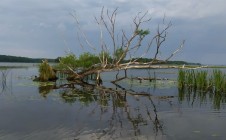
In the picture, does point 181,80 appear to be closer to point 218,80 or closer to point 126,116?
point 218,80

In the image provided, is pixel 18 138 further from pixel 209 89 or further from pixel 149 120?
pixel 209 89

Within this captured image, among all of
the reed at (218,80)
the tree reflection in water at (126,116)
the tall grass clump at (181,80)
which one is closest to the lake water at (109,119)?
the tree reflection in water at (126,116)

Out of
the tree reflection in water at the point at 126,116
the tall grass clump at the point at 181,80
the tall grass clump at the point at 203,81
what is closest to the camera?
the tree reflection in water at the point at 126,116

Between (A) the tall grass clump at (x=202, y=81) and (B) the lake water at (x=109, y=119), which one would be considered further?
(A) the tall grass clump at (x=202, y=81)

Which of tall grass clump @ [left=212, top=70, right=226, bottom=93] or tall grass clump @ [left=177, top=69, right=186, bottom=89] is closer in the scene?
tall grass clump @ [left=212, top=70, right=226, bottom=93]

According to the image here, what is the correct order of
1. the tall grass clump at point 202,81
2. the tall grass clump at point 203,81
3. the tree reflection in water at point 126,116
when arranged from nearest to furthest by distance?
the tree reflection in water at point 126,116 → the tall grass clump at point 203,81 → the tall grass clump at point 202,81

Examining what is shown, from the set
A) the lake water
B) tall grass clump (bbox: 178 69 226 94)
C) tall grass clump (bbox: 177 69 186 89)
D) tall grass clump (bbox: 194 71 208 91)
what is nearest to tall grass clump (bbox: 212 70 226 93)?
tall grass clump (bbox: 178 69 226 94)

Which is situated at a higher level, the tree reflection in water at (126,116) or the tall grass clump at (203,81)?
the tall grass clump at (203,81)

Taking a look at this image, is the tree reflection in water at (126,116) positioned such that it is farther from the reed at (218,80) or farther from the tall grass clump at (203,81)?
the tall grass clump at (203,81)

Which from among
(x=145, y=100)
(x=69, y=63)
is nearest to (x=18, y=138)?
(x=145, y=100)

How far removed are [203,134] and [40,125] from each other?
5.61 metres

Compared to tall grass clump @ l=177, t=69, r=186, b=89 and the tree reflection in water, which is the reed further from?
the tree reflection in water

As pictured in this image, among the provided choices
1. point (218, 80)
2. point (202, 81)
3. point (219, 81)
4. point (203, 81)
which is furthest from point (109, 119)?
point (203, 81)

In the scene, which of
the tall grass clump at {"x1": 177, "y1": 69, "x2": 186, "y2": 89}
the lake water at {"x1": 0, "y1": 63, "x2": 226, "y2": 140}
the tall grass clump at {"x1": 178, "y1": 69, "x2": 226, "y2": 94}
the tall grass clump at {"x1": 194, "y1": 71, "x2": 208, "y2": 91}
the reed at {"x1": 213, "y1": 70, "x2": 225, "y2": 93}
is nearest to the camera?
the lake water at {"x1": 0, "y1": 63, "x2": 226, "y2": 140}
